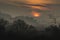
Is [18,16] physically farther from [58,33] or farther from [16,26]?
[58,33]

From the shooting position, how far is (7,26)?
1.40m

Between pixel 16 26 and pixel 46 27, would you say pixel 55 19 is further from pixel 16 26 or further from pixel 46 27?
pixel 16 26

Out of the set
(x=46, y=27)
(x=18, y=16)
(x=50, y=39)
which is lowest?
(x=50, y=39)

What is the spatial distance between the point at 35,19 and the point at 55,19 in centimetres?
19

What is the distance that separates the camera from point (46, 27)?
143cm

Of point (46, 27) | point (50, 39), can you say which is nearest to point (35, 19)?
point (46, 27)

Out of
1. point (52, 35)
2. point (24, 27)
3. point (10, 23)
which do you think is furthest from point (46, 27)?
point (10, 23)

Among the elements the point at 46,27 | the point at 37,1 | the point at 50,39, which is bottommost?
the point at 50,39

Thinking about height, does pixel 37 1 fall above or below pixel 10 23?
above

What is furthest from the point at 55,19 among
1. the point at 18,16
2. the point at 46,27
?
the point at 18,16

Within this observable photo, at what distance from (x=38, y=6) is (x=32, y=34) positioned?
277 mm

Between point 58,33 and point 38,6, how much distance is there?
0.32m

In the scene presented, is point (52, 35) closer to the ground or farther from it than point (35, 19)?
closer to the ground

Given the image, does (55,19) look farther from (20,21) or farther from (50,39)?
(20,21)
